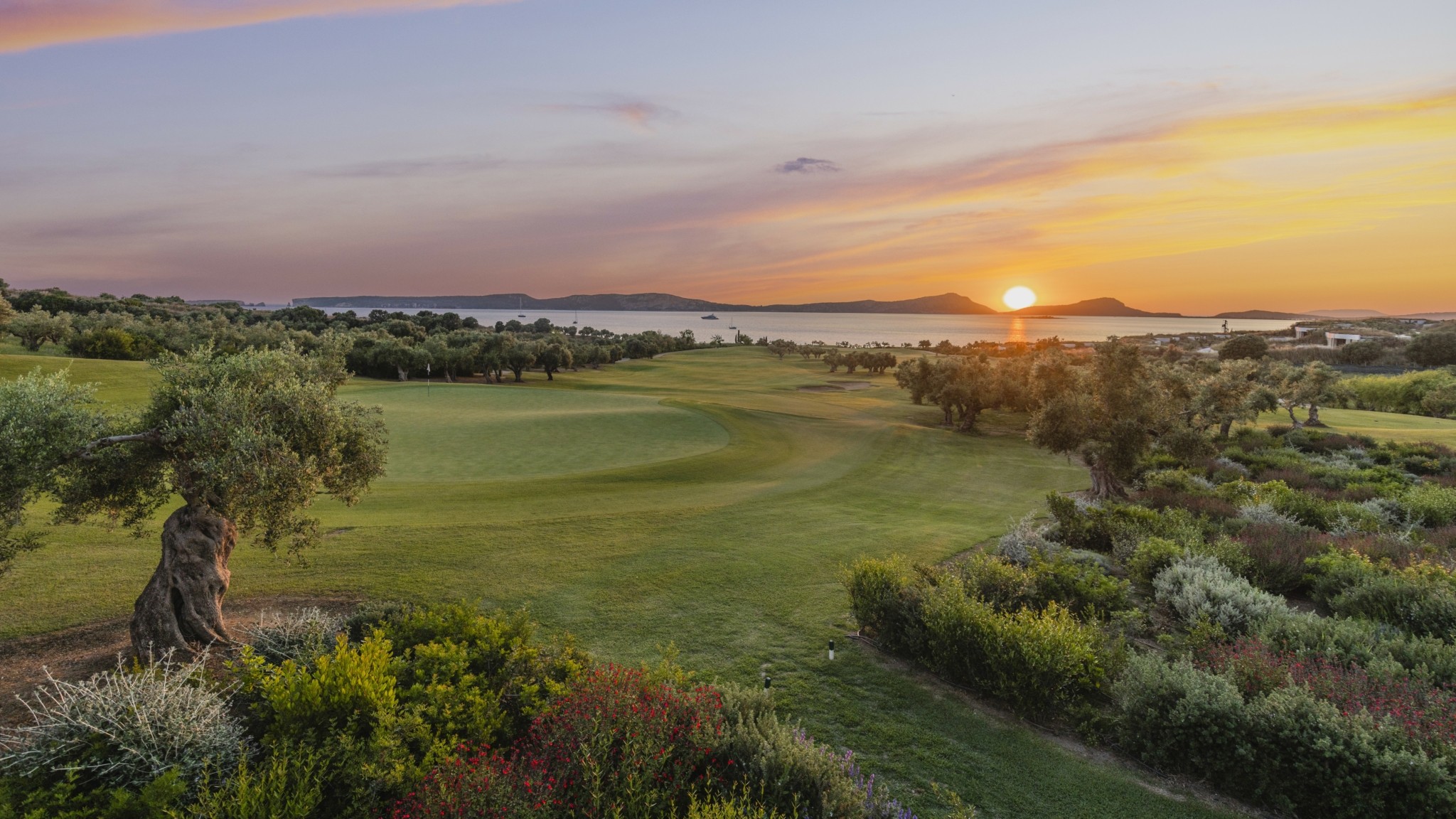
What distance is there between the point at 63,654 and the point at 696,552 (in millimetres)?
10666

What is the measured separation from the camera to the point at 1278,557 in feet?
42.2

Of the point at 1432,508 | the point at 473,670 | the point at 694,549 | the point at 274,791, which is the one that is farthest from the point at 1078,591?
the point at 1432,508

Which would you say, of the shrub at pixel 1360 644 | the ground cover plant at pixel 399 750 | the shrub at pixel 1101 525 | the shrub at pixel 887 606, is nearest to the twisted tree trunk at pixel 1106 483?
the shrub at pixel 1101 525

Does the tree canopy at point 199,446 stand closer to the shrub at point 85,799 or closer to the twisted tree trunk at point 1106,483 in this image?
the shrub at point 85,799

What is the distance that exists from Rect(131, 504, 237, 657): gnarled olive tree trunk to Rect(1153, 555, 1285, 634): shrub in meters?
15.8

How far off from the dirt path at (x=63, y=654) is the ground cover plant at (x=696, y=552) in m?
0.54

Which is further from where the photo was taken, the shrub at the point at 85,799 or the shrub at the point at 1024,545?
the shrub at the point at 1024,545

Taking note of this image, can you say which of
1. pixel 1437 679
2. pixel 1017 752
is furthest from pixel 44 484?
pixel 1437 679

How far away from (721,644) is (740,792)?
3.84 metres

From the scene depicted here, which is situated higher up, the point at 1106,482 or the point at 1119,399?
the point at 1119,399

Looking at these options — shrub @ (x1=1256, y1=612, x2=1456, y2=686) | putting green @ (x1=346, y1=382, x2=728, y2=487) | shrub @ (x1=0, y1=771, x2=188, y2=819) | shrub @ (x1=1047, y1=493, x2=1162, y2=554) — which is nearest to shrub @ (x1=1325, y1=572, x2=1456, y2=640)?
shrub @ (x1=1256, y1=612, x2=1456, y2=686)

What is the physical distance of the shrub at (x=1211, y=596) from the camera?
10.4 meters

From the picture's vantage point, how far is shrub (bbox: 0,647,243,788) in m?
5.80

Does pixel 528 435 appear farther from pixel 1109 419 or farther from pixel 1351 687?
pixel 1351 687
